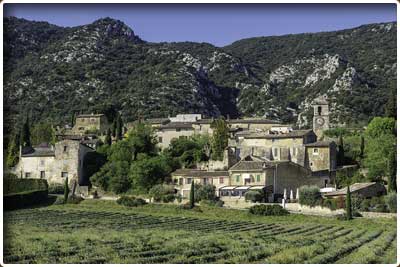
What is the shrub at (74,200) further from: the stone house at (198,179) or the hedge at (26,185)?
the stone house at (198,179)

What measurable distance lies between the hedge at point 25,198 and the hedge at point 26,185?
123 cm

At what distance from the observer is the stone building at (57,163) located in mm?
52062

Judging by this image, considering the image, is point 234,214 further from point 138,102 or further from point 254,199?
point 138,102

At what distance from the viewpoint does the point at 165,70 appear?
105250mm

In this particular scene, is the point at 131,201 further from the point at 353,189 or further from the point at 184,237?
the point at 184,237

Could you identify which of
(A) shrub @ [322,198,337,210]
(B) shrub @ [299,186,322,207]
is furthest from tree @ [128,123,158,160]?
(A) shrub @ [322,198,337,210]

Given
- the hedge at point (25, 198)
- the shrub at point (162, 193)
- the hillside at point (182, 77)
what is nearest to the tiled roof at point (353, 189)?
the shrub at point (162, 193)

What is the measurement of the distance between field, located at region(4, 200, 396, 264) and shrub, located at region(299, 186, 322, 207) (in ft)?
10.7

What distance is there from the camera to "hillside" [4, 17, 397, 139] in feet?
293

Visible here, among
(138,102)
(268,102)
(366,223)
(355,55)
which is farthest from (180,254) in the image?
(355,55)

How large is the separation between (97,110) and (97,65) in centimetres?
3470

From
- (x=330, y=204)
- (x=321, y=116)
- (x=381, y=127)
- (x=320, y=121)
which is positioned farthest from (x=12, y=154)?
(x=321, y=116)

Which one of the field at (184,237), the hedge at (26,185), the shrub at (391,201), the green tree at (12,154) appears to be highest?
the green tree at (12,154)

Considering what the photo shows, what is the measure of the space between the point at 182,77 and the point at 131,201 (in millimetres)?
56037
